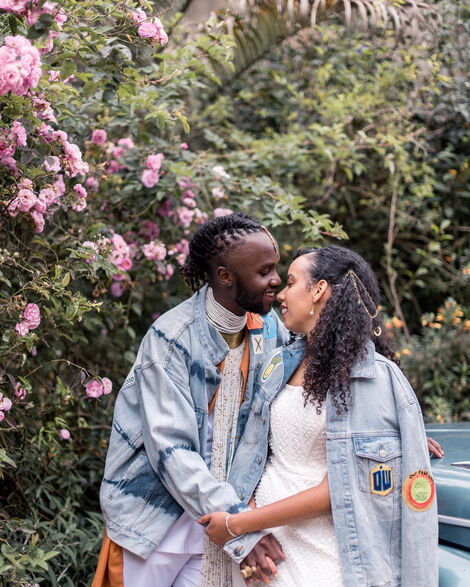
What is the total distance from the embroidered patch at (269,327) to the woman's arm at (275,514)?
0.70m

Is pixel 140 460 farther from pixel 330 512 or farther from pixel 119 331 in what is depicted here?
pixel 119 331

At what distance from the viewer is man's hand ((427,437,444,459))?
2346 millimetres

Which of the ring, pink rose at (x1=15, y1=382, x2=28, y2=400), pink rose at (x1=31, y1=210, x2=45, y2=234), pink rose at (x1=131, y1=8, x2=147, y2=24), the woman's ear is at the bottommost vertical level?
the ring

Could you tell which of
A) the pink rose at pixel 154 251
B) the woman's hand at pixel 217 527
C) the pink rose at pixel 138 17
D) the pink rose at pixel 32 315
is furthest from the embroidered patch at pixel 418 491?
the pink rose at pixel 154 251

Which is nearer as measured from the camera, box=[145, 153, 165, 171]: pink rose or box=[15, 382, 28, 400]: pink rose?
box=[15, 382, 28, 400]: pink rose

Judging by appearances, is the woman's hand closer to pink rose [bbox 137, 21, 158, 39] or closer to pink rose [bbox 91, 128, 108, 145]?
pink rose [bbox 137, 21, 158, 39]

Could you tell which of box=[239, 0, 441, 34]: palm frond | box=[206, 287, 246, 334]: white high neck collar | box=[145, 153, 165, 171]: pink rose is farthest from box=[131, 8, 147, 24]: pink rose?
box=[239, 0, 441, 34]: palm frond

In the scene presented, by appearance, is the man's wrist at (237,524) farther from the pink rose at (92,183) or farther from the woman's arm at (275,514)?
the pink rose at (92,183)

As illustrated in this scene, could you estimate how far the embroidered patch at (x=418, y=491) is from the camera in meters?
1.98

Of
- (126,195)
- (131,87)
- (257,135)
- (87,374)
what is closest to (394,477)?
(87,374)

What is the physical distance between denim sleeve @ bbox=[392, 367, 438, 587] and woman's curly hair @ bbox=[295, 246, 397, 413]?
0.18 metres

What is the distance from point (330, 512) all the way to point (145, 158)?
7.58 feet

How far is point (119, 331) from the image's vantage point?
405cm

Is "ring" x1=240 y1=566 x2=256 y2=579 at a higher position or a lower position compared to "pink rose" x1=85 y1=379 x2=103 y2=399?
lower
